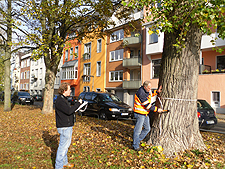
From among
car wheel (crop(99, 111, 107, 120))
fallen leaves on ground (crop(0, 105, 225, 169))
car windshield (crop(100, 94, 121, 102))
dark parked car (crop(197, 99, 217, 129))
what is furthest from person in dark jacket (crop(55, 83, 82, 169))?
car windshield (crop(100, 94, 121, 102))

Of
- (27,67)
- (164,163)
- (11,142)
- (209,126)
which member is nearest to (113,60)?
(209,126)

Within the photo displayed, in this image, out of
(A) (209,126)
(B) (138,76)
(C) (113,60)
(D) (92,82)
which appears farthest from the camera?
(D) (92,82)

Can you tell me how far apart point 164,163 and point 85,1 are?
34.0ft

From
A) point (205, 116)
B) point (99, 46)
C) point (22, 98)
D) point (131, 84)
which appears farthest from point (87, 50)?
point (205, 116)

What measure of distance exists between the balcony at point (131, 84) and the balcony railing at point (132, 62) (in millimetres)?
2196

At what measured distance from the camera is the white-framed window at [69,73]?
41.6 m

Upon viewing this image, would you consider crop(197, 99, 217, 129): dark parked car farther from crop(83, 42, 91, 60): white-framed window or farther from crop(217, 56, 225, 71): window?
crop(83, 42, 91, 60): white-framed window

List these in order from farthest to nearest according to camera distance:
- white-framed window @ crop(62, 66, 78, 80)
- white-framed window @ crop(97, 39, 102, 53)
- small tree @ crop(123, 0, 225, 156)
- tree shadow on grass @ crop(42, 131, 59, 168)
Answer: white-framed window @ crop(62, 66, 78, 80) → white-framed window @ crop(97, 39, 102, 53) → tree shadow on grass @ crop(42, 131, 59, 168) → small tree @ crop(123, 0, 225, 156)

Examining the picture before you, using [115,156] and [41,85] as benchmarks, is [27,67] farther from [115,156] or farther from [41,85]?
[115,156]

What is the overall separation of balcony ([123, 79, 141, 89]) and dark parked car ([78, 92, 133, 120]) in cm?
1371

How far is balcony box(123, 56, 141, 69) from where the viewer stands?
27922 millimetres

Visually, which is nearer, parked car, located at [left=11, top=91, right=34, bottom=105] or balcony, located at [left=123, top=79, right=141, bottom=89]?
parked car, located at [left=11, top=91, right=34, bottom=105]

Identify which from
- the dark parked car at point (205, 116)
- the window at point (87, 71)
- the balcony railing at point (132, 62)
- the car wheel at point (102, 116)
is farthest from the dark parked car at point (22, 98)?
the dark parked car at point (205, 116)

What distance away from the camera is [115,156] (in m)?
5.39
